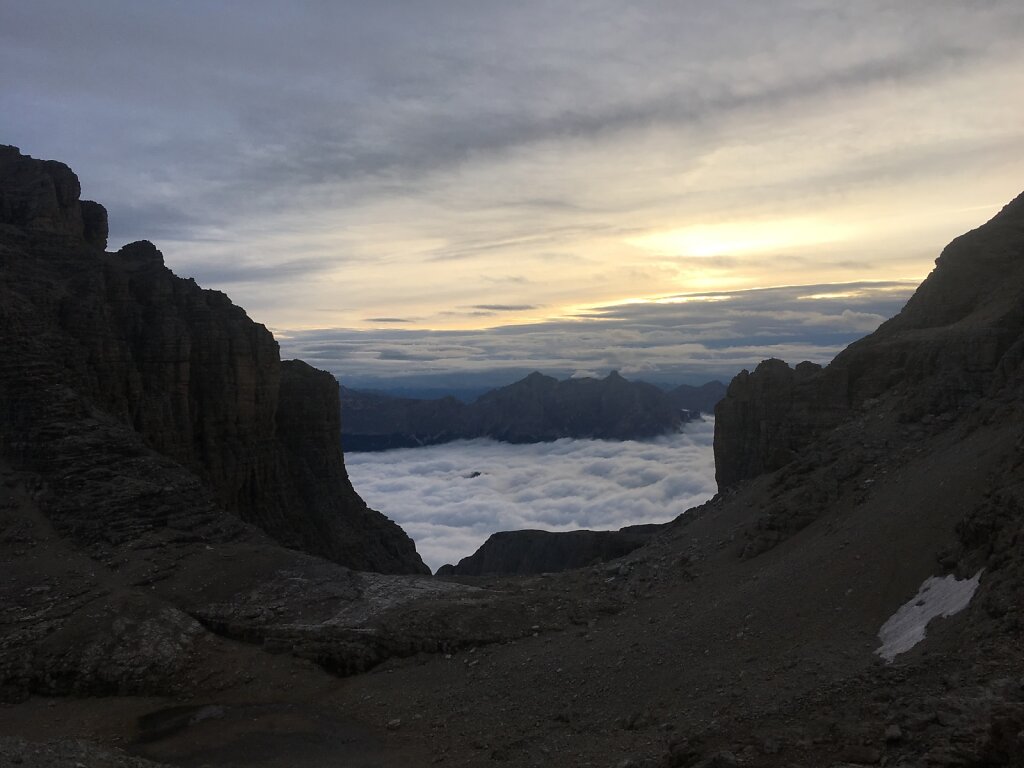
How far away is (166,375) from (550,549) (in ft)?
104

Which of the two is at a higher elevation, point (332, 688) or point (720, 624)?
point (720, 624)

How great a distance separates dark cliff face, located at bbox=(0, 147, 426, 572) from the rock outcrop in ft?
31.5

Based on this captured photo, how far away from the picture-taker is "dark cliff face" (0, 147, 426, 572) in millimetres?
37125

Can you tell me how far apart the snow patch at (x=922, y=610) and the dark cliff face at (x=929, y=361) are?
11605 mm

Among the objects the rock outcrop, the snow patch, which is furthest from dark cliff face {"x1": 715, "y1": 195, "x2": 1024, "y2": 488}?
the rock outcrop

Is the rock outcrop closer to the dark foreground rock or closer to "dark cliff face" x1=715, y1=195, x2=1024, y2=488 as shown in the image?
"dark cliff face" x1=715, y1=195, x2=1024, y2=488

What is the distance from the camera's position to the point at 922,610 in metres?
19.2

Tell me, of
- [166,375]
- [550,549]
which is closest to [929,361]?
[550,549]

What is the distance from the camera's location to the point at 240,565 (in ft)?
103

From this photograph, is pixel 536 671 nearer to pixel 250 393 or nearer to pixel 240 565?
pixel 240 565

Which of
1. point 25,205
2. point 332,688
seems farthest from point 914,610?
point 25,205

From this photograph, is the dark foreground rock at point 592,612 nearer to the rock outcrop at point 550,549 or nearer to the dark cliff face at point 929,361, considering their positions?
the dark cliff face at point 929,361

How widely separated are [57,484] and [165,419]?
1222 centimetres

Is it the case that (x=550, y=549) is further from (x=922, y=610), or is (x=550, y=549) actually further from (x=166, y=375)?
(x=922, y=610)
